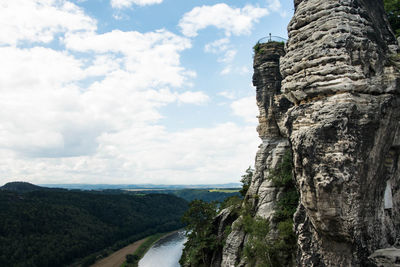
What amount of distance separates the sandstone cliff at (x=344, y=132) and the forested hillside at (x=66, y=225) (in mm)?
54810

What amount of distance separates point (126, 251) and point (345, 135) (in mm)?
67611

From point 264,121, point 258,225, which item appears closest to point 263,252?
point 258,225

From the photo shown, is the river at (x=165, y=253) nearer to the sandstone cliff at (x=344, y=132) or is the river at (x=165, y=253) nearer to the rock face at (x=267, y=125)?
the rock face at (x=267, y=125)

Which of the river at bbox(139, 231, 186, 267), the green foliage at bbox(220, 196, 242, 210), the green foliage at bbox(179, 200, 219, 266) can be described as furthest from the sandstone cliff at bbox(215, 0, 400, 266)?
the river at bbox(139, 231, 186, 267)

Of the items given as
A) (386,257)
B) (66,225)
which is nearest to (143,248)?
(66,225)

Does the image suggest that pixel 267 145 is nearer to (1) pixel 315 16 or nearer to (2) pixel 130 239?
(1) pixel 315 16

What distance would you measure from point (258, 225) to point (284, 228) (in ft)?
6.31

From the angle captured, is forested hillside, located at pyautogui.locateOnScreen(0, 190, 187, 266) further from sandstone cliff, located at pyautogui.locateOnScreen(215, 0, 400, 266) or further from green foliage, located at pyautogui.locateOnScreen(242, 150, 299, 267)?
sandstone cliff, located at pyautogui.locateOnScreen(215, 0, 400, 266)

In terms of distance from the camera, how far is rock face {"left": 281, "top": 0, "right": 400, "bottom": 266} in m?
10.2

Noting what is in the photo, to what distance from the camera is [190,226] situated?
28.5 meters

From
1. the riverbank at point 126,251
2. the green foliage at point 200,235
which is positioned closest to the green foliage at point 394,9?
the green foliage at point 200,235

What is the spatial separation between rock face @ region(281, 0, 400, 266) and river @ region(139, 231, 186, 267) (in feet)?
160

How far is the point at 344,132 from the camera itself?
10273 millimetres

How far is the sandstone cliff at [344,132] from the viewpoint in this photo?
10.2 metres
